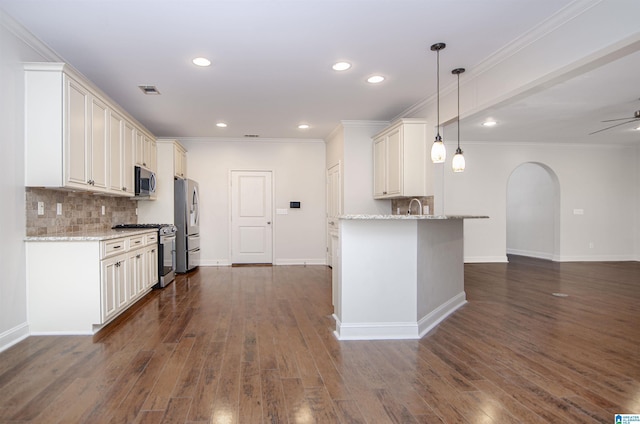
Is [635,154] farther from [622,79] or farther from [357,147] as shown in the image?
[357,147]

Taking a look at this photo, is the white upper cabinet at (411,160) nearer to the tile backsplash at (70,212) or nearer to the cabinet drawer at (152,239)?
the cabinet drawer at (152,239)

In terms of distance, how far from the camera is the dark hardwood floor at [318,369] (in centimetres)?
209

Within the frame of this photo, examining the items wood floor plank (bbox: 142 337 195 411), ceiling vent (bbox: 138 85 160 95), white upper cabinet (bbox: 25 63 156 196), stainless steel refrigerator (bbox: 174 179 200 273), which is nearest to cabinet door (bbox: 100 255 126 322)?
white upper cabinet (bbox: 25 63 156 196)

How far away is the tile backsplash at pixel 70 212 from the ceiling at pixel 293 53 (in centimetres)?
132

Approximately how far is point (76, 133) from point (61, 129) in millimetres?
246

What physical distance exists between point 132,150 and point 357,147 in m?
3.40

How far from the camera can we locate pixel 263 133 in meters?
7.30

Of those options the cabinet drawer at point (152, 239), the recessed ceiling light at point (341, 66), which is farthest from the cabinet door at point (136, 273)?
the recessed ceiling light at point (341, 66)

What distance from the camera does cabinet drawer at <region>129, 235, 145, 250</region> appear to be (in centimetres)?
430

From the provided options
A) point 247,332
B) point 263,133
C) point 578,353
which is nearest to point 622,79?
point 578,353

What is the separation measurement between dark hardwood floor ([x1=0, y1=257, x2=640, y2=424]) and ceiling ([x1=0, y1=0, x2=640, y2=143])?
224cm

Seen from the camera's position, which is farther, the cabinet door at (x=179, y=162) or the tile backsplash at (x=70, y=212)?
the cabinet door at (x=179, y=162)

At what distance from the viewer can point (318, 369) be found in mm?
2652

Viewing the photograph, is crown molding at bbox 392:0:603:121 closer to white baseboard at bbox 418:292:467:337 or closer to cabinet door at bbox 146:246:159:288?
white baseboard at bbox 418:292:467:337
